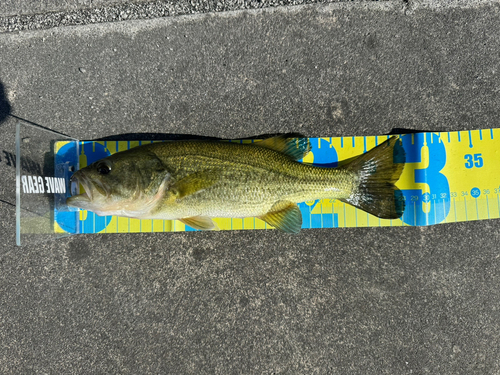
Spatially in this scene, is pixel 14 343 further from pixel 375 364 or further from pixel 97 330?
pixel 375 364

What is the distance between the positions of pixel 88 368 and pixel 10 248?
1.44m

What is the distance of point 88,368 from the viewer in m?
3.03

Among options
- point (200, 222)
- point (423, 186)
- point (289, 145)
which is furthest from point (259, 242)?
point (423, 186)

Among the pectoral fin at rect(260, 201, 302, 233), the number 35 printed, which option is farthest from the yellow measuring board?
the pectoral fin at rect(260, 201, 302, 233)

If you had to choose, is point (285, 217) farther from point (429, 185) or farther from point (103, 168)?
point (103, 168)

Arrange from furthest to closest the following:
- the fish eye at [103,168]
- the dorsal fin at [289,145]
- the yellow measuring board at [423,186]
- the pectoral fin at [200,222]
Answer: the yellow measuring board at [423,186] < the dorsal fin at [289,145] < the pectoral fin at [200,222] < the fish eye at [103,168]

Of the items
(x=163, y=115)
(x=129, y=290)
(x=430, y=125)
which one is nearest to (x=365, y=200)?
(x=430, y=125)

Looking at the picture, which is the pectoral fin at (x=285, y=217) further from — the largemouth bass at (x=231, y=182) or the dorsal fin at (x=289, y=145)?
the dorsal fin at (x=289, y=145)

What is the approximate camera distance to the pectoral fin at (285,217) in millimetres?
2717

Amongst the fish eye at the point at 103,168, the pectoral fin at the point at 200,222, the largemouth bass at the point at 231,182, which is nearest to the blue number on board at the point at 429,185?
the largemouth bass at the point at 231,182

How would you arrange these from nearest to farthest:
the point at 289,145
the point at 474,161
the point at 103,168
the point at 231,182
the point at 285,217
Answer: the point at 103,168 < the point at 231,182 < the point at 285,217 < the point at 289,145 < the point at 474,161

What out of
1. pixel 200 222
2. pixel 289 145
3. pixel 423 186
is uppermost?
pixel 289 145

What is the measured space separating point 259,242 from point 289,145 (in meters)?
1.01

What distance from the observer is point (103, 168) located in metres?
2.45
